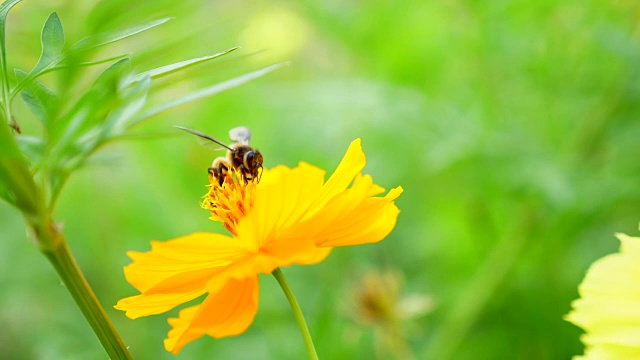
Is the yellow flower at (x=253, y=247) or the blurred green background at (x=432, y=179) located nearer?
the yellow flower at (x=253, y=247)

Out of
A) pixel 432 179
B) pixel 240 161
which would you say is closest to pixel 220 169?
pixel 240 161

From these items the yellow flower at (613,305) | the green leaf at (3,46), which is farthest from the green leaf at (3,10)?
the yellow flower at (613,305)

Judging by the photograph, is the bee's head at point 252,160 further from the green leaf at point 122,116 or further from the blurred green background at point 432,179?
the blurred green background at point 432,179

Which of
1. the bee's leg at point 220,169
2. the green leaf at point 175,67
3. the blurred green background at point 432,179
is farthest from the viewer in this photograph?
the blurred green background at point 432,179

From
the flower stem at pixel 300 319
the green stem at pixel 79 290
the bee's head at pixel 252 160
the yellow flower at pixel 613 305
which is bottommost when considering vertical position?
the green stem at pixel 79 290

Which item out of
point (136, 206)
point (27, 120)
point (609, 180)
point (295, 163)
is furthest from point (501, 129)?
point (27, 120)

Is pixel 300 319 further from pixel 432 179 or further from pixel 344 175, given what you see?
pixel 432 179
